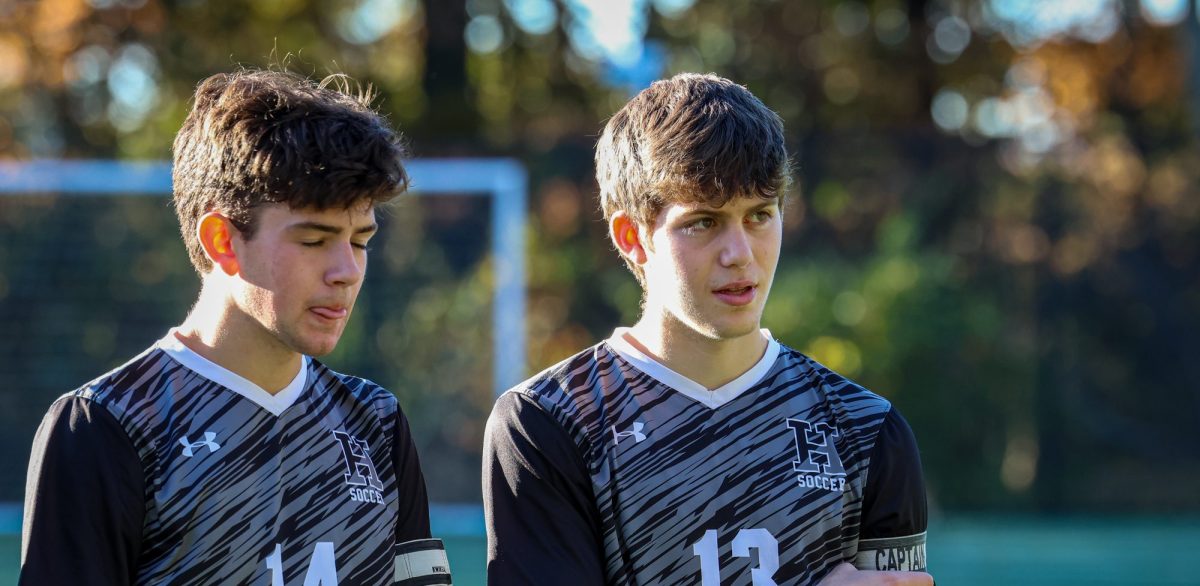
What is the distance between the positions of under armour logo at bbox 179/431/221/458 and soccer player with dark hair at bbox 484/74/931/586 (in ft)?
1.74

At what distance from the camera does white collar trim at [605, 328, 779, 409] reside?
9.78 ft

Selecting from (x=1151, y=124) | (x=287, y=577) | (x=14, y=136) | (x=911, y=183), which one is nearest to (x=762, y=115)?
(x=287, y=577)

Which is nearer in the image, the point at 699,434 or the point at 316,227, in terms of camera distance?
the point at 316,227

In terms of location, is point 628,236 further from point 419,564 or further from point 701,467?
point 419,564

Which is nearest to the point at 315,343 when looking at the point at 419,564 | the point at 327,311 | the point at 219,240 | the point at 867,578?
the point at 327,311

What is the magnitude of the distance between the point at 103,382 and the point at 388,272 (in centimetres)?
631

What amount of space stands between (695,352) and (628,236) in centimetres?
29

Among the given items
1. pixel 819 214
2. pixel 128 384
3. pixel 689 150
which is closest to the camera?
pixel 128 384

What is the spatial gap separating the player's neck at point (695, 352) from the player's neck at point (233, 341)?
2.39 ft

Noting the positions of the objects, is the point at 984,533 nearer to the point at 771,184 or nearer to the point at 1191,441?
the point at 1191,441

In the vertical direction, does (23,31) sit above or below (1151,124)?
above

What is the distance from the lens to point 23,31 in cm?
1375

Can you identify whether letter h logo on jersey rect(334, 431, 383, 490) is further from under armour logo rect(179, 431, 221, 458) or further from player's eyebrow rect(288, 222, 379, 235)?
player's eyebrow rect(288, 222, 379, 235)

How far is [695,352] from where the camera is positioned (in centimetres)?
299
